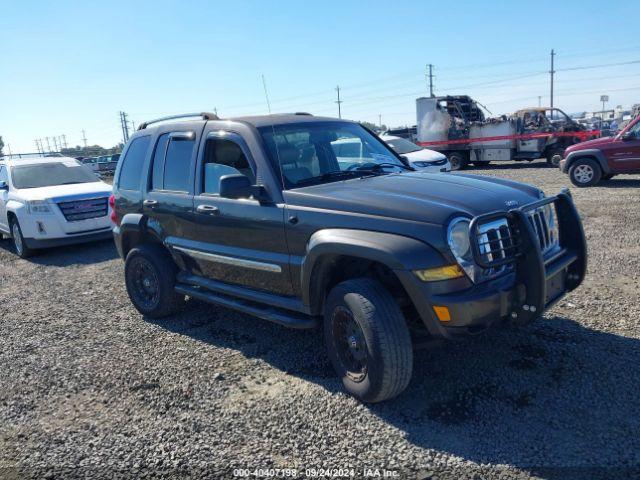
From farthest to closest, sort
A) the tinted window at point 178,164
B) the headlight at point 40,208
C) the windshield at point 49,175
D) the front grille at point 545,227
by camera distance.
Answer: the windshield at point 49,175 → the headlight at point 40,208 → the tinted window at point 178,164 → the front grille at point 545,227

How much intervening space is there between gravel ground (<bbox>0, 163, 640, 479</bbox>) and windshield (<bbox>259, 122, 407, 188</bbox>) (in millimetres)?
1521

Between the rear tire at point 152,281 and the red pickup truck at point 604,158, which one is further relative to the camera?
the red pickup truck at point 604,158

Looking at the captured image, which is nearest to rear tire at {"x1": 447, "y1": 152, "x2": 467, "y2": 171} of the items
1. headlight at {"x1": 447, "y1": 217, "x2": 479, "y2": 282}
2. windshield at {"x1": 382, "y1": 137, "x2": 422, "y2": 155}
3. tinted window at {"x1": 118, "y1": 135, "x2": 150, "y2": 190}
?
windshield at {"x1": 382, "y1": 137, "x2": 422, "y2": 155}

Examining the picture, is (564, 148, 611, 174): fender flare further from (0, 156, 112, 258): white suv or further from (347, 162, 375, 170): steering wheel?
(0, 156, 112, 258): white suv

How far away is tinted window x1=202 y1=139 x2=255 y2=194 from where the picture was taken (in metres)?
4.35

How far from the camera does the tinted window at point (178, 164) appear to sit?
4.83 meters

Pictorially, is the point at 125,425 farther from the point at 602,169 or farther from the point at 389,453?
the point at 602,169

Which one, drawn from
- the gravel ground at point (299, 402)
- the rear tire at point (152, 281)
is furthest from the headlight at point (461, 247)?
the rear tire at point (152, 281)

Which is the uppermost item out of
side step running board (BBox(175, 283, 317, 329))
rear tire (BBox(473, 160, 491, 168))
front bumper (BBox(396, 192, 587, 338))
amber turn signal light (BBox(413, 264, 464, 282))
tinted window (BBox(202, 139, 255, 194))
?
tinted window (BBox(202, 139, 255, 194))

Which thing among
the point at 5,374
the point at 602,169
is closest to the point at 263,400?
the point at 5,374

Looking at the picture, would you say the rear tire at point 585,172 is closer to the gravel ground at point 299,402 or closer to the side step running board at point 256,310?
the gravel ground at point 299,402

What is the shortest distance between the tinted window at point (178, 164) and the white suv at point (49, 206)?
513cm

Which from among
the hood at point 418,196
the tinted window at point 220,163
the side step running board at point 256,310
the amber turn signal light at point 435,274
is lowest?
the side step running board at point 256,310

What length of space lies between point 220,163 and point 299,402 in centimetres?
214
